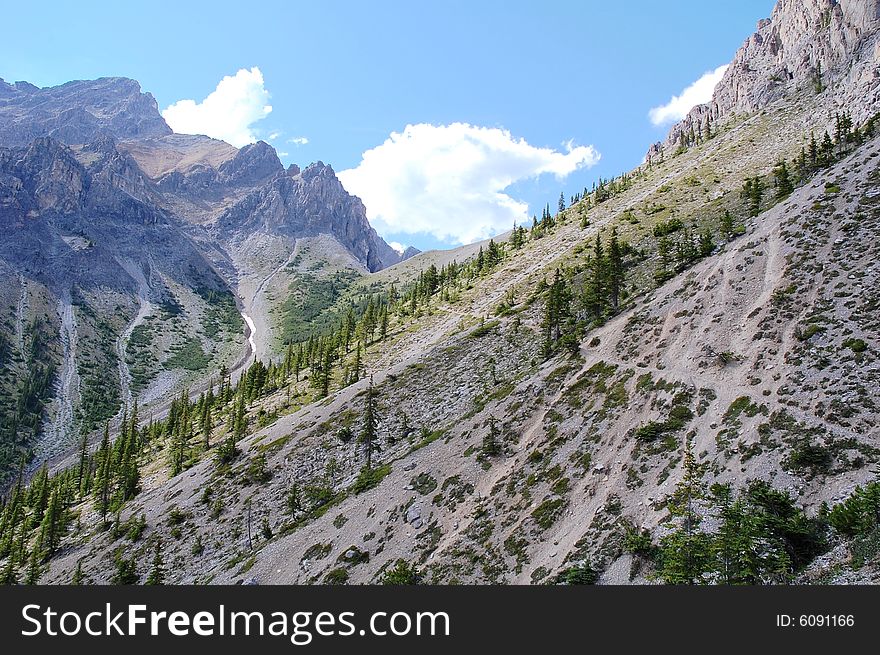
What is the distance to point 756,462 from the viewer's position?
33.9 meters

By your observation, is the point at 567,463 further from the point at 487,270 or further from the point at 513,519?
the point at 487,270

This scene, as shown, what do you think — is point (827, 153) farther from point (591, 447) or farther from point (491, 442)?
point (491, 442)

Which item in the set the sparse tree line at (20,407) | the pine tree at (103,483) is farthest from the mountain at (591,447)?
the sparse tree line at (20,407)

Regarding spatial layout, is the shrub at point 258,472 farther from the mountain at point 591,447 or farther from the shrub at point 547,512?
the shrub at point 547,512

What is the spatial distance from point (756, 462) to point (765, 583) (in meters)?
12.0

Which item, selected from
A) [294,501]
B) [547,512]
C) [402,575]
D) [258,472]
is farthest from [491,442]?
[258,472]

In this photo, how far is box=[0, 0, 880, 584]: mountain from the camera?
31234mm

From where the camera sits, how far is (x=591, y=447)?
154ft

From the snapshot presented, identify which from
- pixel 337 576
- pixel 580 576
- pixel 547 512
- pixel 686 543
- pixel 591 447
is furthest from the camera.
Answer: pixel 591 447

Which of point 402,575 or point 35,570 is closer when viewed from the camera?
point 402,575

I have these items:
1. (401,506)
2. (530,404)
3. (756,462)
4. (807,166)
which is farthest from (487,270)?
(756,462)

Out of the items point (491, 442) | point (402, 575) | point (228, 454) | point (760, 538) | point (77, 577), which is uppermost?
point (228, 454)

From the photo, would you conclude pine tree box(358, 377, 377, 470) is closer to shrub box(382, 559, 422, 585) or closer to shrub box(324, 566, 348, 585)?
shrub box(324, 566, 348, 585)

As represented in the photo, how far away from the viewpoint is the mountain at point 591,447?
31234 millimetres
